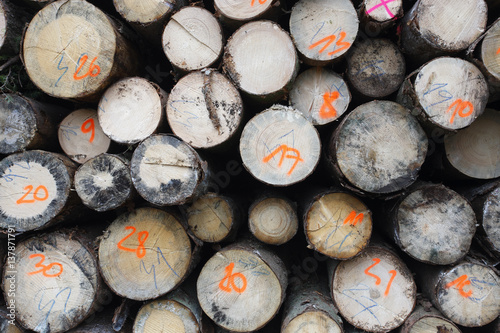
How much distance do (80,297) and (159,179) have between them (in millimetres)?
1130

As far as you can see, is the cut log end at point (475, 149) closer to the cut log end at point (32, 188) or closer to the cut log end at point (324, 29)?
the cut log end at point (324, 29)

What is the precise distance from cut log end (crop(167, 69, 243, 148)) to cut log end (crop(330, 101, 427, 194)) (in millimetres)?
714

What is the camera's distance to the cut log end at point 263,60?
2166 millimetres

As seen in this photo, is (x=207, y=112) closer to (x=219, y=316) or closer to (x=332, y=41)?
(x=332, y=41)

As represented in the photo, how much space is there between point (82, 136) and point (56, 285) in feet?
3.62

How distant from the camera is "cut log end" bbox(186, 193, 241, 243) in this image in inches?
92.3

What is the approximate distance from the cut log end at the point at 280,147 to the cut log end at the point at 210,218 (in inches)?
18.4

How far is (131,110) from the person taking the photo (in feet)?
7.39

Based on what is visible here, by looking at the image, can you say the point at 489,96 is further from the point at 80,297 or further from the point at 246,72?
the point at 80,297

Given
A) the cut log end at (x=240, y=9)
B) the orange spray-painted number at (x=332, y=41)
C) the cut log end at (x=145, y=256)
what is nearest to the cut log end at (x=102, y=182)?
the cut log end at (x=145, y=256)

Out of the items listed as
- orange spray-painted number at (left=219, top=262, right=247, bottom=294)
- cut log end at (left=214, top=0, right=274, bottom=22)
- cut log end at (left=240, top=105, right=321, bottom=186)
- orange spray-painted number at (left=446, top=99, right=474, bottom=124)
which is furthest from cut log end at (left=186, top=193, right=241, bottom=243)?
orange spray-painted number at (left=446, top=99, right=474, bottom=124)

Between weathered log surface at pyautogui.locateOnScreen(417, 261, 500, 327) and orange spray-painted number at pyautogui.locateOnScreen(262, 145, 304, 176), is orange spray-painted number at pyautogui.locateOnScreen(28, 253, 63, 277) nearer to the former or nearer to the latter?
orange spray-painted number at pyautogui.locateOnScreen(262, 145, 304, 176)

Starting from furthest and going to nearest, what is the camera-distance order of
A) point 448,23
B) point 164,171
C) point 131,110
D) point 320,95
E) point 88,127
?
point 88,127 < point 320,95 < point 131,110 < point 448,23 < point 164,171

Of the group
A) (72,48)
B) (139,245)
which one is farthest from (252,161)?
(72,48)
